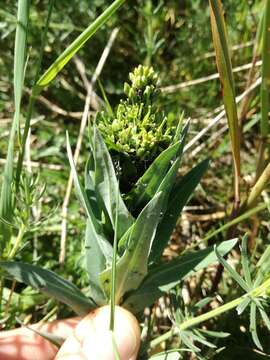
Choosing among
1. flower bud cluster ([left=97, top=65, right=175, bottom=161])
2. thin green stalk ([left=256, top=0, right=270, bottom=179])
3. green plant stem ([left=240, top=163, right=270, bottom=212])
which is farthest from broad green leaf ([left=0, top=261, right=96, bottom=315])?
thin green stalk ([left=256, top=0, right=270, bottom=179])

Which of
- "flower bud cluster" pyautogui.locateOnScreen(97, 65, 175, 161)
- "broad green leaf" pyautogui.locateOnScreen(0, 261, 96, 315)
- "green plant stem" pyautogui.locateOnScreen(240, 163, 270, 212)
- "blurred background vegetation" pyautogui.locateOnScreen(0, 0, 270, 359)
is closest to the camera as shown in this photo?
"flower bud cluster" pyautogui.locateOnScreen(97, 65, 175, 161)

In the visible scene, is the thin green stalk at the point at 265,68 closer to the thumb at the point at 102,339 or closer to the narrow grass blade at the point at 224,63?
the narrow grass blade at the point at 224,63

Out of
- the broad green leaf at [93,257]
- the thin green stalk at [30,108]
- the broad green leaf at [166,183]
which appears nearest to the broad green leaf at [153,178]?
the broad green leaf at [166,183]

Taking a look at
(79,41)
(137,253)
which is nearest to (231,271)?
(137,253)

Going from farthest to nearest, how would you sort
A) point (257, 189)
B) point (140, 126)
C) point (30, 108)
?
point (257, 189) < point (30, 108) < point (140, 126)

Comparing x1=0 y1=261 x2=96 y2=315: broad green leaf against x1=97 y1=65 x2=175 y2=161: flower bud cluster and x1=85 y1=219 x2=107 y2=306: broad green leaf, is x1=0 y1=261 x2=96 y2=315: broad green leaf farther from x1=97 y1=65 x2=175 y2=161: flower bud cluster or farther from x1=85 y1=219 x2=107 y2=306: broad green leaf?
x1=97 y1=65 x2=175 y2=161: flower bud cluster

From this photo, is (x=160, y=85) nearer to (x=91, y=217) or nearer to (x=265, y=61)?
(x=265, y=61)

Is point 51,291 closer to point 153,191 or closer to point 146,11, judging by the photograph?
point 153,191
